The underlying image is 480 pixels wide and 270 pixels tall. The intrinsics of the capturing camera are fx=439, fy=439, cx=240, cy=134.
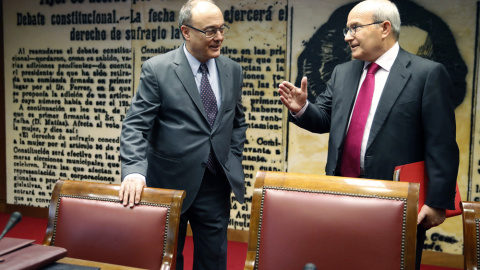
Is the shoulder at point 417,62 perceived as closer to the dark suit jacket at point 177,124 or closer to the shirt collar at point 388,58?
the shirt collar at point 388,58

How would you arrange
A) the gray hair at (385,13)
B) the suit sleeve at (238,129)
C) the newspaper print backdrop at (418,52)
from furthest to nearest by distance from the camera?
the newspaper print backdrop at (418,52)
the suit sleeve at (238,129)
the gray hair at (385,13)

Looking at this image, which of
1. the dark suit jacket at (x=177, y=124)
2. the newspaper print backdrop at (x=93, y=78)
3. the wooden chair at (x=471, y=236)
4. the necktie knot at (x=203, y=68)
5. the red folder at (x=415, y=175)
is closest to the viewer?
the wooden chair at (x=471, y=236)

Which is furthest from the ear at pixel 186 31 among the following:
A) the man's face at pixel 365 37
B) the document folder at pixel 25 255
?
the document folder at pixel 25 255

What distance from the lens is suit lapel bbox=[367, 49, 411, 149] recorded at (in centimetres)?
178

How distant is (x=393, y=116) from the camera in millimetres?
1785

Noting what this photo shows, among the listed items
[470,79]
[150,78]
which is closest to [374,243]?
[150,78]

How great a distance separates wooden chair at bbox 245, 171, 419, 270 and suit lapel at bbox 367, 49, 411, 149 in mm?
462

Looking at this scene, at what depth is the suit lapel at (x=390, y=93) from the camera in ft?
5.84

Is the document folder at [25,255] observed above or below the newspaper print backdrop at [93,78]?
below

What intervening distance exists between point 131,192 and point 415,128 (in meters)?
1.15

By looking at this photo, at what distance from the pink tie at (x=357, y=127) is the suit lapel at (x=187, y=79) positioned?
652 millimetres

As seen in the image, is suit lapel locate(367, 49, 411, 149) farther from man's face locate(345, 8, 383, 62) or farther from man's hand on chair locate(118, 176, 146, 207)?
man's hand on chair locate(118, 176, 146, 207)

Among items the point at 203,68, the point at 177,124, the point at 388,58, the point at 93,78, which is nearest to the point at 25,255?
the point at 177,124

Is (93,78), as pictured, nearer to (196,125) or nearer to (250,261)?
(196,125)
